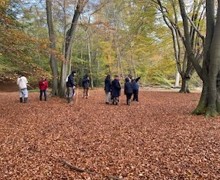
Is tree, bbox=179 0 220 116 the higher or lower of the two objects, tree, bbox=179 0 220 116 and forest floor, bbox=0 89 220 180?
the higher

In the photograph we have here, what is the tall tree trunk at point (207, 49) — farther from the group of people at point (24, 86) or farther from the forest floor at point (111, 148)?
the group of people at point (24, 86)

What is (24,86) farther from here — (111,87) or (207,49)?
(207,49)

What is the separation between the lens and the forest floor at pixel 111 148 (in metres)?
5.84

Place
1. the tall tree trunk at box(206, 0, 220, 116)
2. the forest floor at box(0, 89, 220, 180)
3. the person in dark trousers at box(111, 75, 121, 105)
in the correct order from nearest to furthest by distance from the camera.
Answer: the forest floor at box(0, 89, 220, 180) → the tall tree trunk at box(206, 0, 220, 116) → the person in dark trousers at box(111, 75, 121, 105)

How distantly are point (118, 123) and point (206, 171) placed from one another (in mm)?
5463

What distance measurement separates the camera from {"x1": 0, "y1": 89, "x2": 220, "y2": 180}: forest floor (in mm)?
5845

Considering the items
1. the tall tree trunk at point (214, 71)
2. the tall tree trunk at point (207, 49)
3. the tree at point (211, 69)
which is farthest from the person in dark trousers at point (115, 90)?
the tall tree trunk at point (214, 71)

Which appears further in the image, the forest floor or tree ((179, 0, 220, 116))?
tree ((179, 0, 220, 116))

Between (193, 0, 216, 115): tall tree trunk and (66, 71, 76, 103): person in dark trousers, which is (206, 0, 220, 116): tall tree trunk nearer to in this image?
(193, 0, 216, 115): tall tree trunk

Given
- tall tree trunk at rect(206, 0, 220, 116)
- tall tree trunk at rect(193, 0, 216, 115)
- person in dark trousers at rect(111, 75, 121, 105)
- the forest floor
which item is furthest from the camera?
person in dark trousers at rect(111, 75, 121, 105)

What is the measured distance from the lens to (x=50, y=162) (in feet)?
21.4

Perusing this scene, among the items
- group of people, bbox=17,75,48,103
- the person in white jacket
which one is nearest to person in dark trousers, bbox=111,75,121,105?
group of people, bbox=17,75,48,103

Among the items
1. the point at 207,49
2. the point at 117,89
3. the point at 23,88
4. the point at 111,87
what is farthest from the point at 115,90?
the point at 207,49

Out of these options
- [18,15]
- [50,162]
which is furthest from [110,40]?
[50,162]
